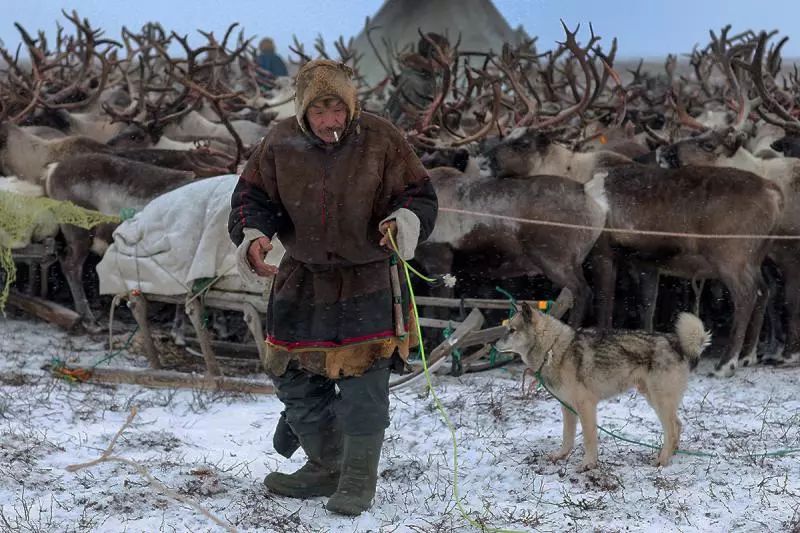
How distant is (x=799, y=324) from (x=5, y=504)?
5040mm

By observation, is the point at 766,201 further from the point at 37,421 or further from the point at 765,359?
the point at 37,421

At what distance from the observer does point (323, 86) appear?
10.0 ft

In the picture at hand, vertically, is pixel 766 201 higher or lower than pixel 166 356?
higher

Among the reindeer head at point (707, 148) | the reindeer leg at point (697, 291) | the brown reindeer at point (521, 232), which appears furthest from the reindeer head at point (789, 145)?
the brown reindeer at point (521, 232)

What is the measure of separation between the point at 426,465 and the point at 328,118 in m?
1.57

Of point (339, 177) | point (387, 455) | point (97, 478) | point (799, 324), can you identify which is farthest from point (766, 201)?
point (97, 478)

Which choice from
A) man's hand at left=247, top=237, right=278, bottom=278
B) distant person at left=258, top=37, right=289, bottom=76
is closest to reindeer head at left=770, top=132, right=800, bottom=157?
man's hand at left=247, top=237, right=278, bottom=278

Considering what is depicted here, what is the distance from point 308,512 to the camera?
10.7ft

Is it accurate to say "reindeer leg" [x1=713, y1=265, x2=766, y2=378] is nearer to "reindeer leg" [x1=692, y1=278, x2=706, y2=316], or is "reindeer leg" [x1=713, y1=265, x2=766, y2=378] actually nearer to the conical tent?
"reindeer leg" [x1=692, y1=278, x2=706, y2=316]

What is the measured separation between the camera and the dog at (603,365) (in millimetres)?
3785

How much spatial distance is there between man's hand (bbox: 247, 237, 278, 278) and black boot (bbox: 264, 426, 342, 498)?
65 cm

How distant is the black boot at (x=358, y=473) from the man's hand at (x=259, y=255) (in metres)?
0.66

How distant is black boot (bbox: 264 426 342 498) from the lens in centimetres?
337

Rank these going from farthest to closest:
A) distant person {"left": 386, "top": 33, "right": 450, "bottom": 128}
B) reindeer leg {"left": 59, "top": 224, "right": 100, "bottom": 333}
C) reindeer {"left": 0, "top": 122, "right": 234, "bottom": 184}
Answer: distant person {"left": 386, "top": 33, "right": 450, "bottom": 128} → reindeer {"left": 0, "top": 122, "right": 234, "bottom": 184} → reindeer leg {"left": 59, "top": 224, "right": 100, "bottom": 333}
